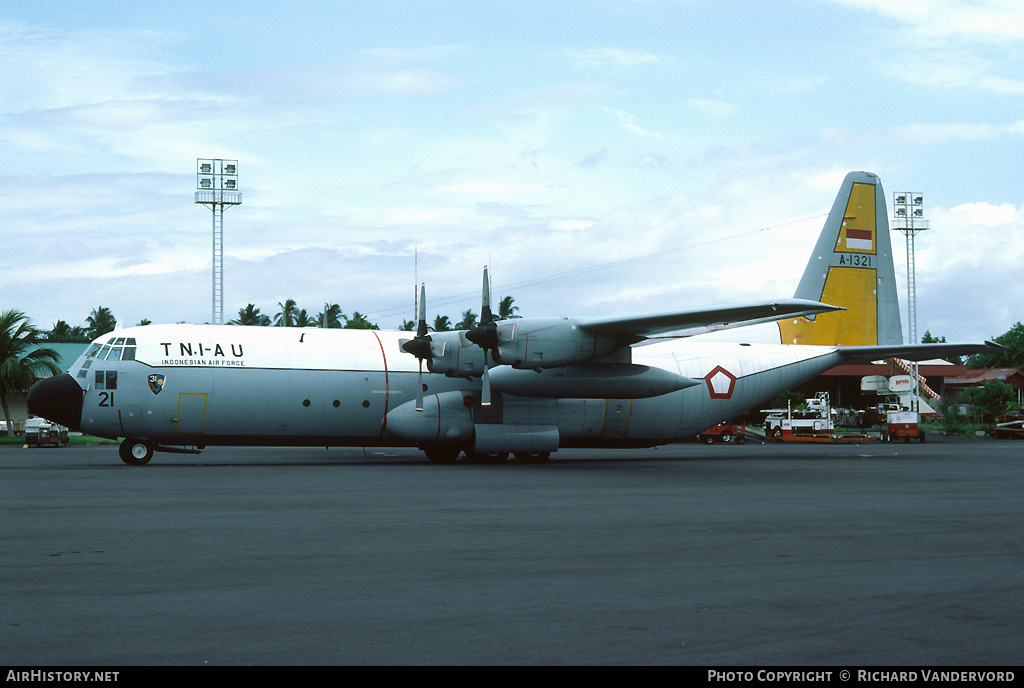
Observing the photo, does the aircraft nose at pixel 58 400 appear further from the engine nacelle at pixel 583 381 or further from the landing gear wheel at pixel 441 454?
the engine nacelle at pixel 583 381

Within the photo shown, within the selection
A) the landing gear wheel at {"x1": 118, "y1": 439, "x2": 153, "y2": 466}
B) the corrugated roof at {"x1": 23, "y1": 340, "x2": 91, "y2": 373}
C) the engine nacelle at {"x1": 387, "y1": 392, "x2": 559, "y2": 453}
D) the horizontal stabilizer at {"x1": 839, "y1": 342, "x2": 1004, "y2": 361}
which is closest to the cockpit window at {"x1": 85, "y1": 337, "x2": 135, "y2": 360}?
the landing gear wheel at {"x1": 118, "y1": 439, "x2": 153, "y2": 466}

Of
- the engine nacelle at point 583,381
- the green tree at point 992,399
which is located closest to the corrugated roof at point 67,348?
the engine nacelle at point 583,381

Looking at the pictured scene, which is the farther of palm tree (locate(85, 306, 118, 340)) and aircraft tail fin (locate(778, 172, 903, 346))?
palm tree (locate(85, 306, 118, 340))

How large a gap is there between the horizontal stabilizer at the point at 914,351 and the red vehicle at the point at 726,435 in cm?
1742

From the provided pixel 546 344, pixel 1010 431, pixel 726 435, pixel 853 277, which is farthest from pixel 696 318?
pixel 1010 431

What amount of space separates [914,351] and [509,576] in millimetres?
23513

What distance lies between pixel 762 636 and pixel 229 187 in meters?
59.3

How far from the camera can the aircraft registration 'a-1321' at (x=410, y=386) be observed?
24344 millimetres

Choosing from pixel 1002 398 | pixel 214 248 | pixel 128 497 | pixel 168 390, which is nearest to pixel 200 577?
pixel 128 497

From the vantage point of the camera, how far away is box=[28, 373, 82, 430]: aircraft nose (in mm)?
24609

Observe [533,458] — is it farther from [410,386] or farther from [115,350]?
[115,350]

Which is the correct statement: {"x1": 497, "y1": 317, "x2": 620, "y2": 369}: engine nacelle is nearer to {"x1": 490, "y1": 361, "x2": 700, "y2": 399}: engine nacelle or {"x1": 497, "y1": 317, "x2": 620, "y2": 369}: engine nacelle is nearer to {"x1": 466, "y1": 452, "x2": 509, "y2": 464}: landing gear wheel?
{"x1": 490, "y1": 361, "x2": 700, "y2": 399}: engine nacelle

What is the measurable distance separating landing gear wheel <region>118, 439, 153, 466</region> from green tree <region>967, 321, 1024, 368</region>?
117364 mm

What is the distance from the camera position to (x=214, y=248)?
57812 mm
